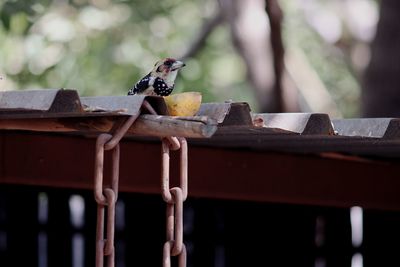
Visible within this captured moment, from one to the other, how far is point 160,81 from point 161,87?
0.09 feet

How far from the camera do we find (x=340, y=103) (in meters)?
19.3

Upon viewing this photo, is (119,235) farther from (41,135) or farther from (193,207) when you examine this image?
(41,135)

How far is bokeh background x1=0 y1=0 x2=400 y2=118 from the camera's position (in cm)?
936

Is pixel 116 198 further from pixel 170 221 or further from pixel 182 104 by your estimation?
pixel 182 104

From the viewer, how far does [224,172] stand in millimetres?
6145

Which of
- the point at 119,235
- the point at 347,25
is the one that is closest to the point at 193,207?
the point at 119,235

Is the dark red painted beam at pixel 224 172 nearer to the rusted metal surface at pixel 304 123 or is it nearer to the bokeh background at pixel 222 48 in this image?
the rusted metal surface at pixel 304 123

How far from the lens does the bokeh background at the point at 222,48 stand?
368 inches

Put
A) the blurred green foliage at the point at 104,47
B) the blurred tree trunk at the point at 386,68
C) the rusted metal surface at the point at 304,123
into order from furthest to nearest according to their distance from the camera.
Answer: the blurred green foliage at the point at 104,47
the blurred tree trunk at the point at 386,68
the rusted metal surface at the point at 304,123

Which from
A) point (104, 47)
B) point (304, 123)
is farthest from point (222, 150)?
point (104, 47)

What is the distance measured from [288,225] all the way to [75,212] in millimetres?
1346

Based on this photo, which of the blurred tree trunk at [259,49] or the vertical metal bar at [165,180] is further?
the blurred tree trunk at [259,49]

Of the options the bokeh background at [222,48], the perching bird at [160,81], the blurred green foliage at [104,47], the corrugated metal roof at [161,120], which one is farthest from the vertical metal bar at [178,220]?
the blurred green foliage at [104,47]

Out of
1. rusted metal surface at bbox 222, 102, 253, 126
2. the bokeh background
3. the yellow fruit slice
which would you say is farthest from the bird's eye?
the bokeh background
